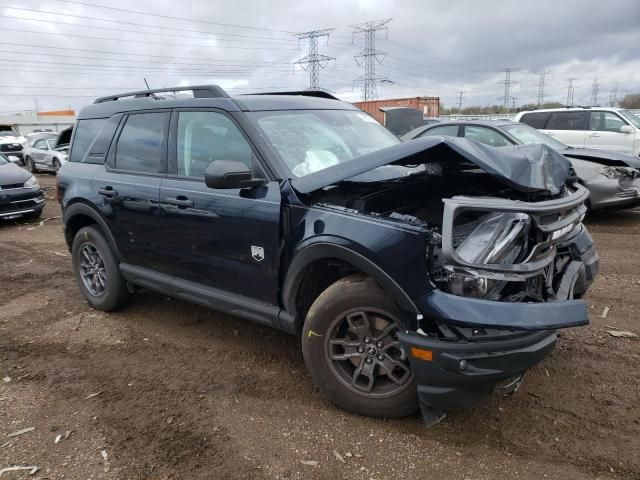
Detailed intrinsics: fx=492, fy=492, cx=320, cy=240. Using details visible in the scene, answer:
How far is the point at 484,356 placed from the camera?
2422 mm

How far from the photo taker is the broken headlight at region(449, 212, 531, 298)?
2.51 metres

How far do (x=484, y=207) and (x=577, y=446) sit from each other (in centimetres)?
142

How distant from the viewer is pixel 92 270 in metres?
4.89

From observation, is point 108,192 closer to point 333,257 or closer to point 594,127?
point 333,257

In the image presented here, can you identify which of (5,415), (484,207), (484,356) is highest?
(484,207)

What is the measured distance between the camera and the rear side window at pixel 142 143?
3992 millimetres

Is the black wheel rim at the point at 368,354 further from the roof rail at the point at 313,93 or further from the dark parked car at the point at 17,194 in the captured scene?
the dark parked car at the point at 17,194

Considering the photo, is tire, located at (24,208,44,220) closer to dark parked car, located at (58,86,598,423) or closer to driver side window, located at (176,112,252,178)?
dark parked car, located at (58,86,598,423)

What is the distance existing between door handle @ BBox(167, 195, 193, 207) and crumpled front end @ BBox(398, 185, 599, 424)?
1.88m

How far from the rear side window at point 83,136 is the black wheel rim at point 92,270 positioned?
91 cm

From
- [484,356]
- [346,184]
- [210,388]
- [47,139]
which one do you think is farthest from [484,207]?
[47,139]

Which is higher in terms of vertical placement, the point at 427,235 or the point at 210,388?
the point at 427,235

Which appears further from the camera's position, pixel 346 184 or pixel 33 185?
pixel 33 185

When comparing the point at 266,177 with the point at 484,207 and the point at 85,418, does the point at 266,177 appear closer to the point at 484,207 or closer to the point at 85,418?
the point at 484,207
